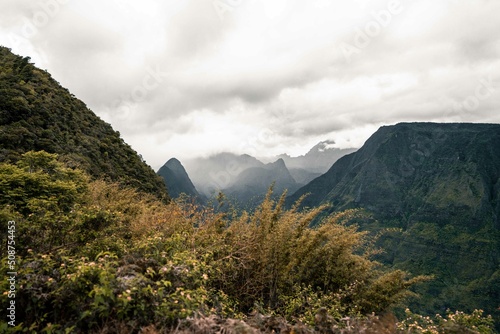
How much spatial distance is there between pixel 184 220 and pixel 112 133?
3590 centimetres

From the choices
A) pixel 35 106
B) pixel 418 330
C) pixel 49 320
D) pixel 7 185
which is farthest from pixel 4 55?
pixel 418 330

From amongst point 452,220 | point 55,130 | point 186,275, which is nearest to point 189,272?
point 186,275

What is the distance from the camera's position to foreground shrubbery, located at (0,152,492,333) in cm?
317

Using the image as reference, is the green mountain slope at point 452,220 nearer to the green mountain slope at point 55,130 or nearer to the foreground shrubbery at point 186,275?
the green mountain slope at point 55,130

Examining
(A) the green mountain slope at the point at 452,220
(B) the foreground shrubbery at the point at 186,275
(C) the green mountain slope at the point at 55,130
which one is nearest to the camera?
(B) the foreground shrubbery at the point at 186,275

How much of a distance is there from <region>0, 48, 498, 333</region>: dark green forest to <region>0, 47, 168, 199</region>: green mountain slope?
1177cm

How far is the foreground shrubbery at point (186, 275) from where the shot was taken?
3174 millimetres

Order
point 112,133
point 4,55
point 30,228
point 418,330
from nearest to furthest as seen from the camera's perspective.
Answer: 1. point 418,330
2. point 30,228
3. point 4,55
4. point 112,133

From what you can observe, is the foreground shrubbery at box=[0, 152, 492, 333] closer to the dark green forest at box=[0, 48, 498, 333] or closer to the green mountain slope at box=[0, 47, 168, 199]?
the dark green forest at box=[0, 48, 498, 333]

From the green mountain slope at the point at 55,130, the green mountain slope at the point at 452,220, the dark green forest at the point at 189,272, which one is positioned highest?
the green mountain slope at the point at 55,130

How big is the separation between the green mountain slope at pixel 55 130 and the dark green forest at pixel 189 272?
1177cm

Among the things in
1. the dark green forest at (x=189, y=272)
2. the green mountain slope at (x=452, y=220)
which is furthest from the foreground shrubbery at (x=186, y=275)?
the green mountain slope at (x=452, y=220)

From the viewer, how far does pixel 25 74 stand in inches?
1099

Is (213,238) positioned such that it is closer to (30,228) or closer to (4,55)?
(30,228)
